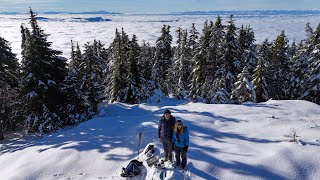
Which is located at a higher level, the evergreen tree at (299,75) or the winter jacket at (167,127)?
the winter jacket at (167,127)

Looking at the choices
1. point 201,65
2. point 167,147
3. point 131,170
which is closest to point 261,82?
point 201,65

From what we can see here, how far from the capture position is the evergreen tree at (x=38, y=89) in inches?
969

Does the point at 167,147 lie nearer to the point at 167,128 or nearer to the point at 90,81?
the point at 167,128

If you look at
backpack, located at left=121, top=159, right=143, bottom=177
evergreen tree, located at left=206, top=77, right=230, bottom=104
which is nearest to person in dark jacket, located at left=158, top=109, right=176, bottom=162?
backpack, located at left=121, top=159, right=143, bottom=177

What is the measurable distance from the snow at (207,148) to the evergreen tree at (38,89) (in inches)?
341

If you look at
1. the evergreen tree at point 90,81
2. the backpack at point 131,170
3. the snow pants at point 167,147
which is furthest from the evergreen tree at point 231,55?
the backpack at point 131,170

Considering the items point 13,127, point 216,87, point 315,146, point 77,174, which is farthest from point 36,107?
point 315,146

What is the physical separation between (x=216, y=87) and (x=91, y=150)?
23566mm

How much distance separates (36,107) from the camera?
25.0m

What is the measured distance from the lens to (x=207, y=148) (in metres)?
11.7

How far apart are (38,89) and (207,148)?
59.6 ft

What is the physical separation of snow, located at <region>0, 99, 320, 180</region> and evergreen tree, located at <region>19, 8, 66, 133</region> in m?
8.67

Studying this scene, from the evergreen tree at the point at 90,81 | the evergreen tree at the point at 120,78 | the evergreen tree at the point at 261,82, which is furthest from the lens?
the evergreen tree at the point at 120,78

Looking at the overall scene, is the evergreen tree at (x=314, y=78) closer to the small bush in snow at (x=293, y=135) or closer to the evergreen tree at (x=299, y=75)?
the evergreen tree at (x=299, y=75)
